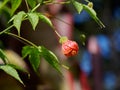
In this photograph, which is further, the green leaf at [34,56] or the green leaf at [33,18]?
the green leaf at [34,56]

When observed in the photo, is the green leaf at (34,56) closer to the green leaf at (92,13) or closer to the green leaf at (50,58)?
the green leaf at (50,58)

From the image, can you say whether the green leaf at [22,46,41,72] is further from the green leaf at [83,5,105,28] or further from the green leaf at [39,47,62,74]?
the green leaf at [83,5,105,28]

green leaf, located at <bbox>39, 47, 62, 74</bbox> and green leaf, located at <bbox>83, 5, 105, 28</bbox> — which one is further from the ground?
green leaf, located at <bbox>83, 5, 105, 28</bbox>

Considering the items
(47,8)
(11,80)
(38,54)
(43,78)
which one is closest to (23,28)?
(47,8)

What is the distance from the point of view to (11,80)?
1.98 metres

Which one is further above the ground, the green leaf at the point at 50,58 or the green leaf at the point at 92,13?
the green leaf at the point at 92,13

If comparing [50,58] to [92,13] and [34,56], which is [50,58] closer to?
[34,56]

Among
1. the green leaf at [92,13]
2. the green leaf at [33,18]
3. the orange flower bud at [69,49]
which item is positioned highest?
the green leaf at [33,18]

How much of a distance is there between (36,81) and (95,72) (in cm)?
48

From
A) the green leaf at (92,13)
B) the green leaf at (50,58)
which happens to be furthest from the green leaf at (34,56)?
the green leaf at (92,13)

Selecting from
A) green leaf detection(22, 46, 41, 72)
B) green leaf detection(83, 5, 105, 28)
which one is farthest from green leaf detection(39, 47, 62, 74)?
green leaf detection(83, 5, 105, 28)

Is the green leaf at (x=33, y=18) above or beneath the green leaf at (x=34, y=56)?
above

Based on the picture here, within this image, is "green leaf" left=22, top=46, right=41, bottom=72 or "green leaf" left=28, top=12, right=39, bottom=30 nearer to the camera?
"green leaf" left=28, top=12, right=39, bottom=30

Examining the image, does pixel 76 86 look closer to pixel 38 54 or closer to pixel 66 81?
pixel 66 81
